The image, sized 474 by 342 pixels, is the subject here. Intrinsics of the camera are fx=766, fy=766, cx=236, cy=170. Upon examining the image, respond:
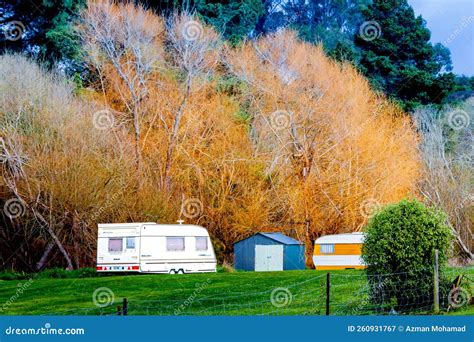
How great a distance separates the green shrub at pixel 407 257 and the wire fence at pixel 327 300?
2 centimetres

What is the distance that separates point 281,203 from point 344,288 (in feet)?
45.8

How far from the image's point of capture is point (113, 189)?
88.6ft

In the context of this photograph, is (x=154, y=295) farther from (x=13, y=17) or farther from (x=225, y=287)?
(x=13, y=17)

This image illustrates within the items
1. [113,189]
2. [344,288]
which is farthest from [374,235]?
[113,189]

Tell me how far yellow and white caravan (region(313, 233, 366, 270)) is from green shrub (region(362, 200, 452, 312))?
13.0 m
